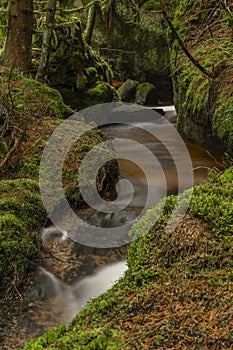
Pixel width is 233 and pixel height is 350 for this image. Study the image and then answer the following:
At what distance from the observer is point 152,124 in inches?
492

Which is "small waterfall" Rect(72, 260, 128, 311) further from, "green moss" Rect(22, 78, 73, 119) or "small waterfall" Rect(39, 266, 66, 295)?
"green moss" Rect(22, 78, 73, 119)

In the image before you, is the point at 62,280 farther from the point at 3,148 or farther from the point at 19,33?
the point at 19,33

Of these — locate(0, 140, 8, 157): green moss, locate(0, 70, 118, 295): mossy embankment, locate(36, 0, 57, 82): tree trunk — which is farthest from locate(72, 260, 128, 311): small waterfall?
locate(36, 0, 57, 82): tree trunk

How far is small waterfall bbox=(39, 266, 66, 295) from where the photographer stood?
3.89 meters

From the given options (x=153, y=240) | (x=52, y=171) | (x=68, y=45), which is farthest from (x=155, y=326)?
(x=68, y=45)

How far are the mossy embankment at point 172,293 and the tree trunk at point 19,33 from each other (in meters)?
6.75

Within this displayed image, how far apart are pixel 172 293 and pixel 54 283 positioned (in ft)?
5.33

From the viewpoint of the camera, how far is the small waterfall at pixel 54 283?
389 centimetres

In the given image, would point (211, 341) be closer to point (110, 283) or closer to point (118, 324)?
point (118, 324)

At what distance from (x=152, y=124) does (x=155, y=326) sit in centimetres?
1037

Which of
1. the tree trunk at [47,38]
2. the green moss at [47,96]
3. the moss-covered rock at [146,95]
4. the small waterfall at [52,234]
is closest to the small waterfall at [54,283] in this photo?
the small waterfall at [52,234]

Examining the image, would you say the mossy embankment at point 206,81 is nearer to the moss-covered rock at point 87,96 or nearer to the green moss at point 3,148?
the moss-covered rock at point 87,96

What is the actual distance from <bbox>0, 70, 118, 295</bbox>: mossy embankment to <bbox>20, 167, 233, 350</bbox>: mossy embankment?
1225mm

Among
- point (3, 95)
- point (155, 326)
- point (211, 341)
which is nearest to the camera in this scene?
point (211, 341)
